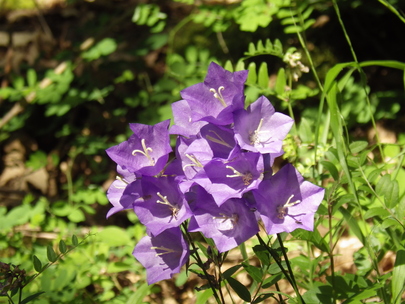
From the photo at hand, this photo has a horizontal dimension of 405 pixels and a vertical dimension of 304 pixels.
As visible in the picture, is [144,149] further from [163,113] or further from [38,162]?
[38,162]

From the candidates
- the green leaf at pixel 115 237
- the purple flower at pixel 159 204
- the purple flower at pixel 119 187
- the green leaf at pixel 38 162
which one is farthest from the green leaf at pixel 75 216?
the purple flower at pixel 159 204

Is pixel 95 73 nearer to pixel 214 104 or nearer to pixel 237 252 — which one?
pixel 237 252

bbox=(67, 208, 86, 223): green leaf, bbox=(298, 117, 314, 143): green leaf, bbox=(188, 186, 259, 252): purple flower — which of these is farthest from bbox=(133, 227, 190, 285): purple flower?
bbox=(67, 208, 86, 223): green leaf

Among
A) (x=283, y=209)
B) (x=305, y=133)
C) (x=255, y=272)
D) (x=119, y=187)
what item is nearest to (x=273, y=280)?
(x=255, y=272)

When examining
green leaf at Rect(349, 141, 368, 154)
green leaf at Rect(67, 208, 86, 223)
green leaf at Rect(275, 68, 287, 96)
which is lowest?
green leaf at Rect(67, 208, 86, 223)

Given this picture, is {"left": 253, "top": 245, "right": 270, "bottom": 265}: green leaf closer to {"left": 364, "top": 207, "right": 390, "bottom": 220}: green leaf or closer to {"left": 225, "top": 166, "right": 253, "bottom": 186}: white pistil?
{"left": 225, "top": 166, "right": 253, "bottom": 186}: white pistil

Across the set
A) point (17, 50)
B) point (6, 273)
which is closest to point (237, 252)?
point (6, 273)
